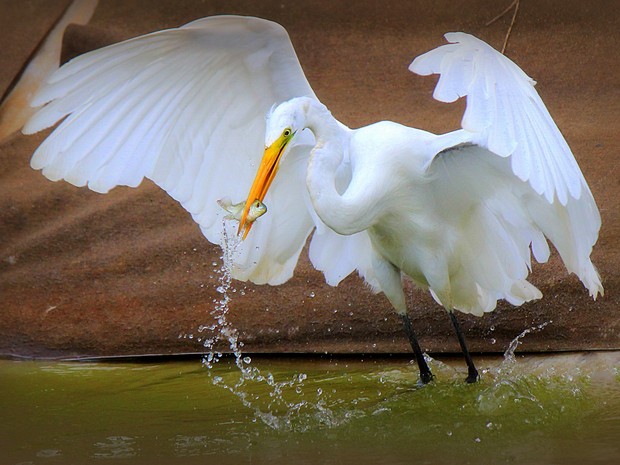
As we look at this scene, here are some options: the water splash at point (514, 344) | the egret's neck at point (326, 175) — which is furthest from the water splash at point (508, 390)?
the egret's neck at point (326, 175)

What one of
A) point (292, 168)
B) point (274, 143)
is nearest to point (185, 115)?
point (292, 168)

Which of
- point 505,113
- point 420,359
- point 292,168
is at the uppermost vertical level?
point 505,113

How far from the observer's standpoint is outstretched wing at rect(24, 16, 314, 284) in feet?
12.1

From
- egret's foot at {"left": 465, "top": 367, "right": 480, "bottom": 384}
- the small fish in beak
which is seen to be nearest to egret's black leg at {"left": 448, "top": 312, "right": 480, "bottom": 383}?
egret's foot at {"left": 465, "top": 367, "right": 480, "bottom": 384}

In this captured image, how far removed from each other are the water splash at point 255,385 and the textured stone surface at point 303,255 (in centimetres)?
9

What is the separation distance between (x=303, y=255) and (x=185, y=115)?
1345 millimetres

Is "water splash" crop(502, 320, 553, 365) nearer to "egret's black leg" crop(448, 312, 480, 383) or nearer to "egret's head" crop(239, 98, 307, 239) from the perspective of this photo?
"egret's black leg" crop(448, 312, 480, 383)

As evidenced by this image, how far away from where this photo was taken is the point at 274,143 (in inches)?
130

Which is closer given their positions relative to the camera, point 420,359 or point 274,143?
point 274,143

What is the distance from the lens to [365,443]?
11.2 ft

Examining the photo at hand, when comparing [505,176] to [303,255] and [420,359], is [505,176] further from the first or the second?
[303,255]

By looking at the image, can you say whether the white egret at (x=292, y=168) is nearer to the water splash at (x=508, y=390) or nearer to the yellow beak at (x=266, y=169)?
the yellow beak at (x=266, y=169)

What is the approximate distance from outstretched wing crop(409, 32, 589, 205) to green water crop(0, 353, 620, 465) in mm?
882

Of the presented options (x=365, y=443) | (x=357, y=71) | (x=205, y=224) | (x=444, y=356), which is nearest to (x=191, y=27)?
(x=205, y=224)
